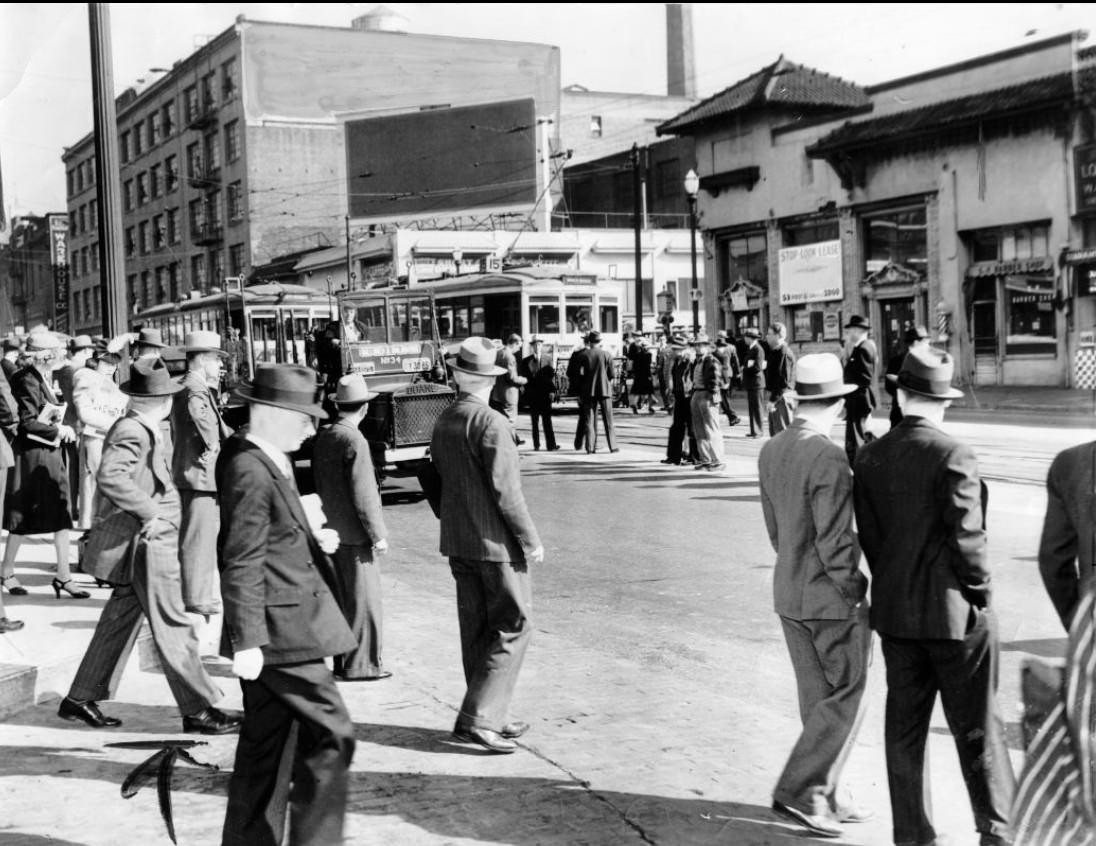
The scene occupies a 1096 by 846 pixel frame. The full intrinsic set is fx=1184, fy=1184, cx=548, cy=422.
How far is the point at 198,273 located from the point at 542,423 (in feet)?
22.1

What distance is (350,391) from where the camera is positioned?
5.77 meters

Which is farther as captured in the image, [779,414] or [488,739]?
[779,414]

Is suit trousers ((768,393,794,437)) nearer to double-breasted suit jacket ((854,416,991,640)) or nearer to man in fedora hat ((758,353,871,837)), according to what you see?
man in fedora hat ((758,353,871,837))

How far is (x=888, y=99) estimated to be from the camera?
584 centimetres

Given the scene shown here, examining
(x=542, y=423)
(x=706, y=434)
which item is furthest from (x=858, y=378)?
(x=542, y=423)

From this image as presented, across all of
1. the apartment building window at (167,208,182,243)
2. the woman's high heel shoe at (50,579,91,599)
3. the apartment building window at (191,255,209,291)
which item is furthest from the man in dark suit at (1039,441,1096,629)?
the woman's high heel shoe at (50,579,91,599)

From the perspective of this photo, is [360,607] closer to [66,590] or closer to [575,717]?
[575,717]

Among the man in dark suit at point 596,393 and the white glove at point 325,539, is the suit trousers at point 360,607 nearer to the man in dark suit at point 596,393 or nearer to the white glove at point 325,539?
the white glove at point 325,539

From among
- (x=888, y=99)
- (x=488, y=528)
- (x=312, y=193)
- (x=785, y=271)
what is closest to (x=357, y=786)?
(x=488, y=528)

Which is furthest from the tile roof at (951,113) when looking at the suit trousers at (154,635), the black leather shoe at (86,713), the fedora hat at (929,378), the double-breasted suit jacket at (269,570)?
the black leather shoe at (86,713)

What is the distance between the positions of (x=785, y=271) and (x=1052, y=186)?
33.6 feet

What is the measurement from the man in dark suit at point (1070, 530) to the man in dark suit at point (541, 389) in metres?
6.93

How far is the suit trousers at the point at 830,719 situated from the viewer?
4.12 m

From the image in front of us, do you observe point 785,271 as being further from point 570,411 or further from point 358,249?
point 358,249
